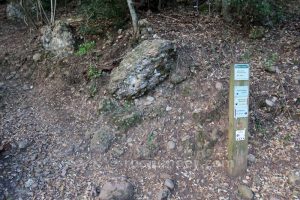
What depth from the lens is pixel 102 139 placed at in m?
3.68

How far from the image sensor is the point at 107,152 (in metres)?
3.60

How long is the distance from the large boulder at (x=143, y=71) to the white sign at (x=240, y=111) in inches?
52.7

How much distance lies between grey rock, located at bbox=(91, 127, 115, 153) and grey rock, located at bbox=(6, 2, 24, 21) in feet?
13.9

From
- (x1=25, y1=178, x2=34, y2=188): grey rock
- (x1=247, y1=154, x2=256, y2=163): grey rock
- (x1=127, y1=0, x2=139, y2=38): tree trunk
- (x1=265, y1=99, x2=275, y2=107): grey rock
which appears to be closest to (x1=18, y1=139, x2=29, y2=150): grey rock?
(x1=25, y1=178, x2=34, y2=188): grey rock

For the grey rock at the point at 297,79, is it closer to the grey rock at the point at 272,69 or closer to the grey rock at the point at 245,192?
the grey rock at the point at 272,69

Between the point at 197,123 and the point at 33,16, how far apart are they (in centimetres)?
438

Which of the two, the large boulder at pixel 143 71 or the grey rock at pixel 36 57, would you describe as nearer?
the large boulder at pixel 143 71

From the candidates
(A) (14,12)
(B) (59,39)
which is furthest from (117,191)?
(A) (14,12)

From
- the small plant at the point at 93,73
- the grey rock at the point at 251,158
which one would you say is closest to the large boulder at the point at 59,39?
the small plant at the point at 93,73

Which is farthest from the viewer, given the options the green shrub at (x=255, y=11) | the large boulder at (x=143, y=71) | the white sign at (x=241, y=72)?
the green shrub at (x=255, y=11)

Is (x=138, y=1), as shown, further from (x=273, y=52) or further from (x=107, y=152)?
(x=107, y=152)

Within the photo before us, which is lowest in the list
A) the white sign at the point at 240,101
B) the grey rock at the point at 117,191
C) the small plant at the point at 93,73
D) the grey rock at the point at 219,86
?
the grey rock at the point at 117,191

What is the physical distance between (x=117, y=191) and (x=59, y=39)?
3.01 meters

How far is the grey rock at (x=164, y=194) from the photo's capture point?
10.1 ft
